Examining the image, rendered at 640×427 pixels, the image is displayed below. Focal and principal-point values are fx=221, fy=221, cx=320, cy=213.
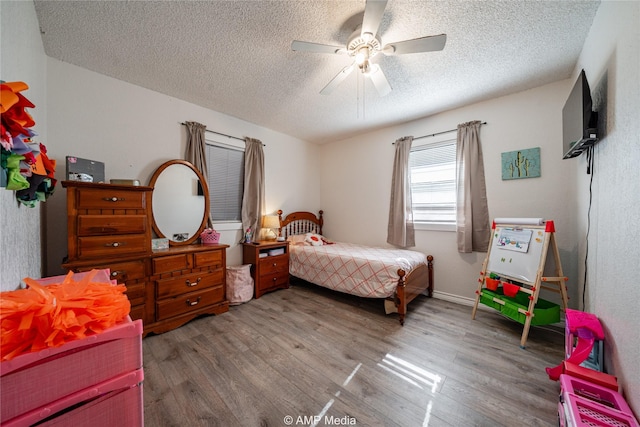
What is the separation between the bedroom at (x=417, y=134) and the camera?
112 centimetres

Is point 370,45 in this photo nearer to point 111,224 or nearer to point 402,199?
point 402,199

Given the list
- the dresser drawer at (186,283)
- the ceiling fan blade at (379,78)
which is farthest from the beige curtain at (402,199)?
the dresser drawer at (186,283)

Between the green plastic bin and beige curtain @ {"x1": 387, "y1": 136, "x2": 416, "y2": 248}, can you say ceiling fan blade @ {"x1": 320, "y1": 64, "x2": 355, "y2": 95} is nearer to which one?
beige curtain @ {"x1": 387, "y1": 136, "x2": 416, "y2": 248}

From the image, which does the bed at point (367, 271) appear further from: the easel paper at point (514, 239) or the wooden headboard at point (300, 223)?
the easel paper at point (514, 239)

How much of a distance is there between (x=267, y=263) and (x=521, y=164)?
3363mm

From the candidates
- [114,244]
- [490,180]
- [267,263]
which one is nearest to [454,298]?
[490,180]

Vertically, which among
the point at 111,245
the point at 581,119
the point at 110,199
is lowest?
the point at 111,245

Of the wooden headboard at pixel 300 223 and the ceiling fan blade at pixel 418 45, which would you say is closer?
the ceiling fan blade at pixel 418 45

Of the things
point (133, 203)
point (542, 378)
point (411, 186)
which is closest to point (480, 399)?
point (542, 378)

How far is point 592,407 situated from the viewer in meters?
0.96

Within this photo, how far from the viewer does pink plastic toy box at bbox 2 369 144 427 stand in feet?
1.77

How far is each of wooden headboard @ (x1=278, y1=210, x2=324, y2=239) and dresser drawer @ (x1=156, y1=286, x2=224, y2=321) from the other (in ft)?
5.05

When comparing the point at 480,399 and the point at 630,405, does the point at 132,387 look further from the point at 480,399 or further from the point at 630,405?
the point at 630,405

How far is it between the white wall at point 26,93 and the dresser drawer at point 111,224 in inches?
9.6
